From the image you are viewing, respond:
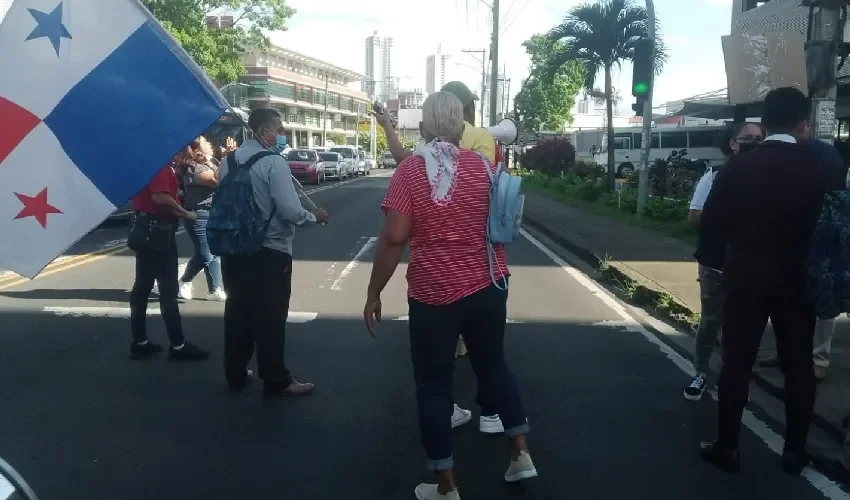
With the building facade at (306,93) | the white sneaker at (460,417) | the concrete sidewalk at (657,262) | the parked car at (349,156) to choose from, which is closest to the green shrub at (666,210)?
the concrete sidewalk at (657,262)

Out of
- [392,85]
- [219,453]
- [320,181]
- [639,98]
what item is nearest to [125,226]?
[639,98]

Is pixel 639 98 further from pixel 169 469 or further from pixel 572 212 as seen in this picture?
pixel 169 469

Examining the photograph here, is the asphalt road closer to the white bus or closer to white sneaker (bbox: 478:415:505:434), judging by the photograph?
white sneaker (bbox: 478:415:505:434)

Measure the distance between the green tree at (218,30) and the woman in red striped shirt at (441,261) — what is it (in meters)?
30.8

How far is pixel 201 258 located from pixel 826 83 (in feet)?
19.8

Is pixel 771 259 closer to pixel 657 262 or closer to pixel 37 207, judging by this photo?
pixel 37 207

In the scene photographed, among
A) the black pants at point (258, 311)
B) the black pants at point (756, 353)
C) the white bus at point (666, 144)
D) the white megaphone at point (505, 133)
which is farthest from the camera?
the white bus at point (666, 144)

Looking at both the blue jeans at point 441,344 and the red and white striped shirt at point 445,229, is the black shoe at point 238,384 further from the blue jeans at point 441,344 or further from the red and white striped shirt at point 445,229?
the red and white striped shirt at point 445,229

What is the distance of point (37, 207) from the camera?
14.0ft

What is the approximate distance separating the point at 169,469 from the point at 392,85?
170 meters

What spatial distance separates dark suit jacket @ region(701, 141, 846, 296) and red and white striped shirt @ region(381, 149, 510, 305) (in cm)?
141

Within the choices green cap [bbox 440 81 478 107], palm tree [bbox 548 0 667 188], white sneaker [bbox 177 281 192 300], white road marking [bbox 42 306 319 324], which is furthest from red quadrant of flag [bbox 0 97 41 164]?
palm tree [bbox 548 0 667 188]

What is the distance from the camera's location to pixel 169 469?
4.62 metres

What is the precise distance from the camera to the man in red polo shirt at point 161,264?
650 cm
